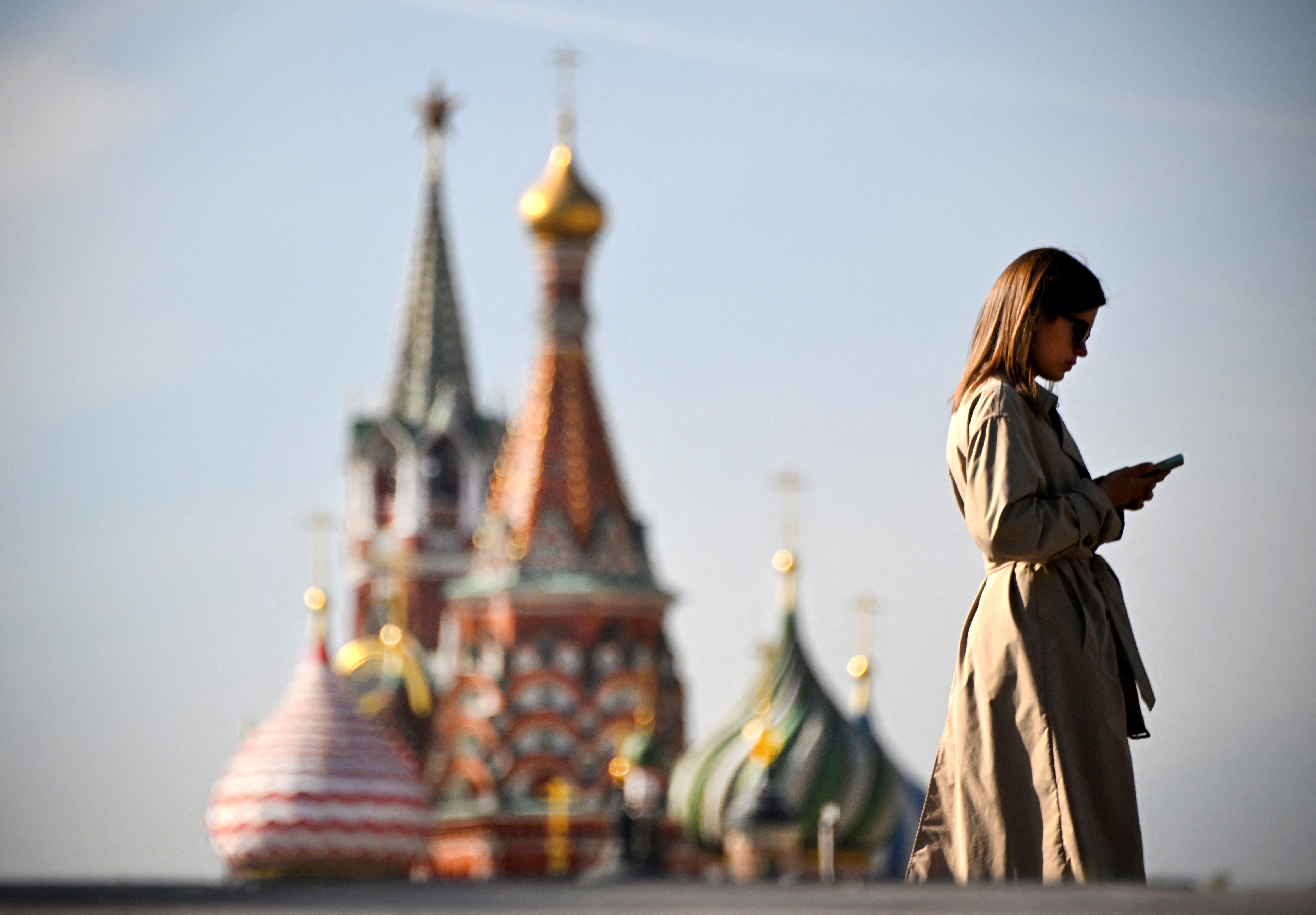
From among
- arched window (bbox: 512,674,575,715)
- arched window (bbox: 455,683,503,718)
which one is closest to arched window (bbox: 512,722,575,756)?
arched window (bbox: 512,674,575,715)

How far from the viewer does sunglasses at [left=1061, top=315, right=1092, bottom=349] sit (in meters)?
5.26

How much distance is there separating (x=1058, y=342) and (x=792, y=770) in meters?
33.2

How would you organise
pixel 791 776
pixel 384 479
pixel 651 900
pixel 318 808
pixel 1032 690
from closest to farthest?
1. pixel 651 900
2. pixel 1032 690
3. pixel 791 776
4. pixel 318 808
5. pixel 384 479

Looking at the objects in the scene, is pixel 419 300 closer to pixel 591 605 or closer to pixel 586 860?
pixel 591 605

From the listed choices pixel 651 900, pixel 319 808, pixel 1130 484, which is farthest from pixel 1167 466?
pixel 319 808

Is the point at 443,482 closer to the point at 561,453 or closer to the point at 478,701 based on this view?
the point at 561,453

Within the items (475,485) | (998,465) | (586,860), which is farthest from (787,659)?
(998,465)

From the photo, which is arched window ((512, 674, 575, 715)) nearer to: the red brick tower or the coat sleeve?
the red brick tower

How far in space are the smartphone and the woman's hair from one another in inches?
9.2

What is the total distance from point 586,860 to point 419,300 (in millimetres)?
13979

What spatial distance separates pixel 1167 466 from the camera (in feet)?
16.8

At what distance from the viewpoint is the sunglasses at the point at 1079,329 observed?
526cm

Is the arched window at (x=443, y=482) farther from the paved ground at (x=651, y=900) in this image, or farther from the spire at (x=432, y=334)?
the paved ground at (x=651, y=900)

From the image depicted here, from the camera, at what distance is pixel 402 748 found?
45781mm
